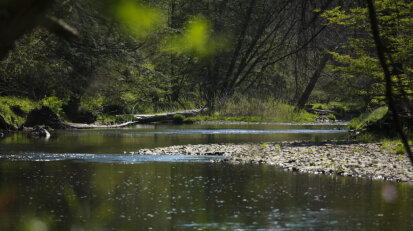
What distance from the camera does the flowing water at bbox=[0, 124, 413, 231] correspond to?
8.37m

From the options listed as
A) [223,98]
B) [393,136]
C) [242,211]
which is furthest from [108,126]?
[242,211]

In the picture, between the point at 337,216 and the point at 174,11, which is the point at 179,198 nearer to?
the point at 337,216

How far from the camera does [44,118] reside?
29.3m

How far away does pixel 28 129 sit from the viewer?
2827cm

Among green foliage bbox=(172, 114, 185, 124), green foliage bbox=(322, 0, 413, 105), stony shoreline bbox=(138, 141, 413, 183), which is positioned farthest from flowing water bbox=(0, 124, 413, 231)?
green foliage bbox=(172, 114, 185, 124)

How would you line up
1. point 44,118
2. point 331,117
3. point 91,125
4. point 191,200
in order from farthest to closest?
1. point 331,117
2. point 91,125
3. point 44,118
4. point 191,200

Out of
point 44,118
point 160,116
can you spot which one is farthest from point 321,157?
point 160,116

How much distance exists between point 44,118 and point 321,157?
698 inches

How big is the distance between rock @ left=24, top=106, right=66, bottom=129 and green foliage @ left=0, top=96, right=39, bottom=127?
43 cm

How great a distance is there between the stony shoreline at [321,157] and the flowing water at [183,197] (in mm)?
741

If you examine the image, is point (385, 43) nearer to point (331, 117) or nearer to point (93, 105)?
point (93, 105)

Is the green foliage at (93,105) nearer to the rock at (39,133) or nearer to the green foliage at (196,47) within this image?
the rock at (39,133)

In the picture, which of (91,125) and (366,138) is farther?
(91,125)

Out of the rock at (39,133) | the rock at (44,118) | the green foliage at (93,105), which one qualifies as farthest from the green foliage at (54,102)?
the rock at (39,133)
